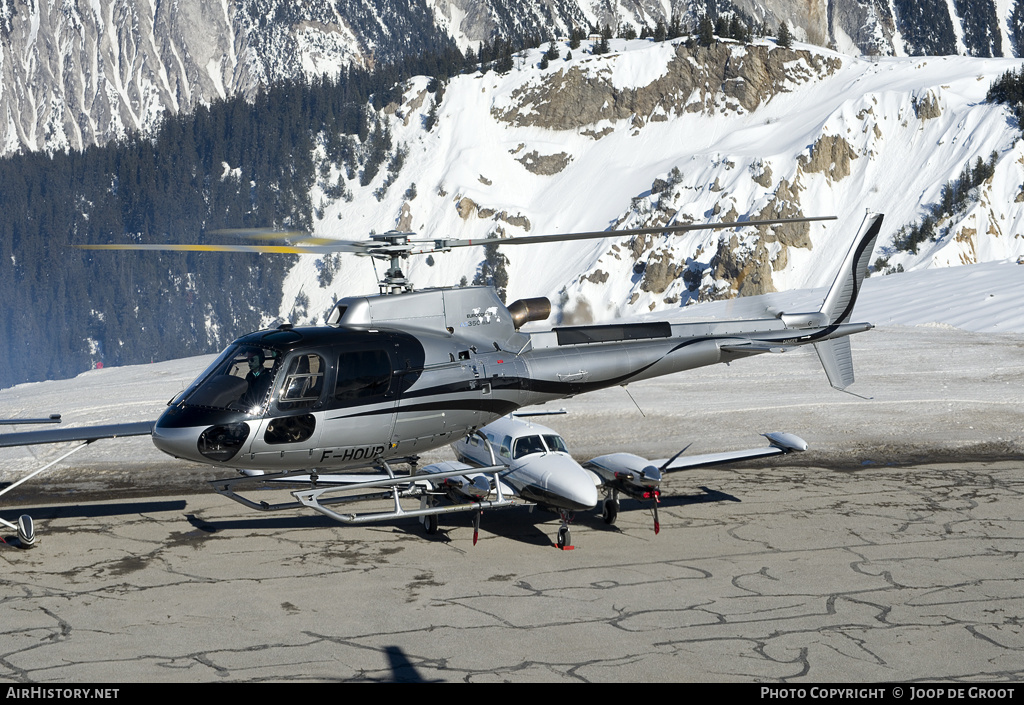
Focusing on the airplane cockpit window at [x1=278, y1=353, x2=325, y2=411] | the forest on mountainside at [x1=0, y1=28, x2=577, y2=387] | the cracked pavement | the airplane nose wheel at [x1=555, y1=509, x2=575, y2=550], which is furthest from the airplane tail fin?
the forest on mountainside at [x1=0, y1=28, x2=577, y2=387]

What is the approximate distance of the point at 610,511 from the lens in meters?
13.5

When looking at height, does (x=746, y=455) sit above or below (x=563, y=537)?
above

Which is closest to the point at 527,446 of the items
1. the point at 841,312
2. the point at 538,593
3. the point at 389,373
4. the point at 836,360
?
the point at 389,373

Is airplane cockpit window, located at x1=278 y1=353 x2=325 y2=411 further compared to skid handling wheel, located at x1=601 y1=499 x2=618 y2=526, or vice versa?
skid handling wheel, located at x1=601 y1=499 x2=618 y2=526

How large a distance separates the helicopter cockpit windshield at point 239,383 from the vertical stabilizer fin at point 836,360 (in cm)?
912

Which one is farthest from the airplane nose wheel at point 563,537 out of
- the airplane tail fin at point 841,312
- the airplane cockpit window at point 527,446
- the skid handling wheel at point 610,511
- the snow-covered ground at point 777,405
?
the airplane tail fin at point 841,312

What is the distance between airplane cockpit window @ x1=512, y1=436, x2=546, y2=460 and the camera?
13461 mm

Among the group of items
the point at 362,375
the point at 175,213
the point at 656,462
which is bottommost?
the point at 656,462

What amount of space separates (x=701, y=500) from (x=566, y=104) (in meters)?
109

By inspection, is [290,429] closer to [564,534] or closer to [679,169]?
[564,534]

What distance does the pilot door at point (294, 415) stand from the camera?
11.7 meters

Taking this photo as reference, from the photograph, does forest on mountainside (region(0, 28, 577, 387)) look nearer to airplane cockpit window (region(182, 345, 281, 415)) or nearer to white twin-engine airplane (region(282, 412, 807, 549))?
white twin-engine airplane (region(282, 412, 807, 549))

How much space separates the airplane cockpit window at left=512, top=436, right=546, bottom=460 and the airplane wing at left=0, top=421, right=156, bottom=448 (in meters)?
4.77

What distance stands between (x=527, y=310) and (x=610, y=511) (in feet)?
10.5
